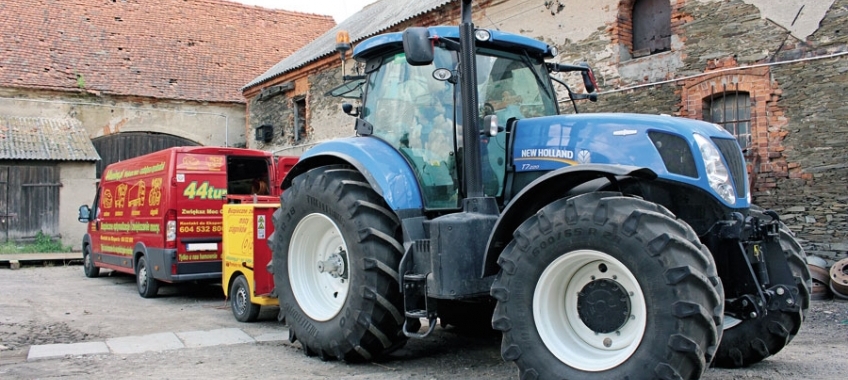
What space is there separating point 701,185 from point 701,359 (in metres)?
1.13

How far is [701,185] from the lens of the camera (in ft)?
13.8

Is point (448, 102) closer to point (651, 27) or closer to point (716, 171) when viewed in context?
point (716, 171)

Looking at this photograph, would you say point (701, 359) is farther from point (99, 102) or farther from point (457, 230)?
point (99, 102)

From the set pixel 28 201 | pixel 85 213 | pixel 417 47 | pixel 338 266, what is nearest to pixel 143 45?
pixel 28 201

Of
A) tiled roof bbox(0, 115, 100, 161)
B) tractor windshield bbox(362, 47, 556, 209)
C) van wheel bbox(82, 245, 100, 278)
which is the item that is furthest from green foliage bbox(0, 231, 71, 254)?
tractor windshield bbox(362, 47, 556, 209)

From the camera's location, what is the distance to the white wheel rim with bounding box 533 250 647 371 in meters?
3.82

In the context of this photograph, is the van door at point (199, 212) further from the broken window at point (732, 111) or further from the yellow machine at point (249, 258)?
the broken window at point (732, 111)

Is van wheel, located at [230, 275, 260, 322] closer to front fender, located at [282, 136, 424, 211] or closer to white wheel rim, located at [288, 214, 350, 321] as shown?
white wheel rim, located at [288, 214, 350, 321]

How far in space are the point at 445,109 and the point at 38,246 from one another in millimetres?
16947

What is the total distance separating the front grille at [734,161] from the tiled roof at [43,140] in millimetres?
18332

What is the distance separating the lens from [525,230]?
4094 mm

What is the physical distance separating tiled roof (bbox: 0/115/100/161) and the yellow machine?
12.9 m

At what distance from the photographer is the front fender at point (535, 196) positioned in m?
4.04

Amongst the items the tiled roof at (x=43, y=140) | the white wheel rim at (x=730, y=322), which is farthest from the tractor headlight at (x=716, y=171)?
the tiled roof at (x=43, y=140)
